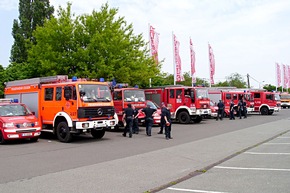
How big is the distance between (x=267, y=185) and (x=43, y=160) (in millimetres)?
6529

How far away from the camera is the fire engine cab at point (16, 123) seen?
526 inches

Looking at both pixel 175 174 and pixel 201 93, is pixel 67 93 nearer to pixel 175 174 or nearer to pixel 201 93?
pixel 175 174

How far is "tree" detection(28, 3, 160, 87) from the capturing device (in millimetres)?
23641

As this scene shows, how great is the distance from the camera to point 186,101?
76.8 ft

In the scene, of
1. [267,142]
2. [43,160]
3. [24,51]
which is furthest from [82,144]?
[24,51]

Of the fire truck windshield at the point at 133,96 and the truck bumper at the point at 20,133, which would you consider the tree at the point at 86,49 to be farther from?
the truck bumper at the point at 20,133

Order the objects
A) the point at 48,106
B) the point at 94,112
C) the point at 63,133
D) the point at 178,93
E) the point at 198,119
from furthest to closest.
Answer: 1. the point at 198,119
2. the point at 178,93
3. the point at 48,106
4. the point at 63,133
5. the point at 94,112

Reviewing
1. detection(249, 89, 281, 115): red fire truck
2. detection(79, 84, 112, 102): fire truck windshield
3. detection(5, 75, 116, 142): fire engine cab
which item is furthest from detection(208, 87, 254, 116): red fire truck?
detection(79, 84, 112, 102): fire truck windshield

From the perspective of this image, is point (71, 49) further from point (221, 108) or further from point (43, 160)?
point (43, 160)

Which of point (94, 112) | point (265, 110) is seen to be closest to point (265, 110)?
point (265, 110)

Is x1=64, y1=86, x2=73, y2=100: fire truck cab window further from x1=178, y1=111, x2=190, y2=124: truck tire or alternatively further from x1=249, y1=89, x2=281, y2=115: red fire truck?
x1=249, y1=89, x2=281, y2=115: red fire truck

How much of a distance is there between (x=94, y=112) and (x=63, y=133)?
1.77 metres

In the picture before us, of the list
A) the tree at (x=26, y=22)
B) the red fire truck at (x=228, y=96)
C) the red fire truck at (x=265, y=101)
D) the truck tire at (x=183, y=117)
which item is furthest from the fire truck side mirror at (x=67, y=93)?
the red fire truck at (x=265, y=101)

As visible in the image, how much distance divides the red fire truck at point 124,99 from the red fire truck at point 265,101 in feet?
62.8
